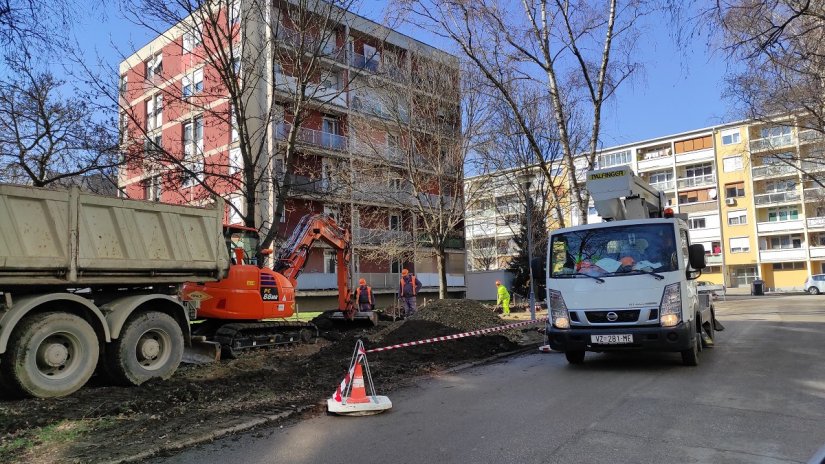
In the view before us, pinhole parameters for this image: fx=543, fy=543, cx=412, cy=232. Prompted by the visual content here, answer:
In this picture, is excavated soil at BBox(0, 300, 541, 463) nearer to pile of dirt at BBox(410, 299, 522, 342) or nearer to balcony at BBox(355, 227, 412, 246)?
pile of dirt at BBox(410, 299, 522, 342)

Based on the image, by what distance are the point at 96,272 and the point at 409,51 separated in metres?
16.5

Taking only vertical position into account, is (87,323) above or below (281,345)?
above

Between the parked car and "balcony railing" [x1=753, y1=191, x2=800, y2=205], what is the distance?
50.5ft

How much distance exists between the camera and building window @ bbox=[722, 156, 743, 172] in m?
58.7

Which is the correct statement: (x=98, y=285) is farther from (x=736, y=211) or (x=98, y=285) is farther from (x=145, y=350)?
(x=736, y=211)

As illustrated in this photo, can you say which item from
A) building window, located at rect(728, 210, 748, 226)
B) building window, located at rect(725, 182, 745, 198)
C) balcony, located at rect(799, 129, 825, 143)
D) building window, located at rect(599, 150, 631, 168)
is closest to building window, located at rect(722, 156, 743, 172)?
building window, located at rect(725, 182, 745, 198)

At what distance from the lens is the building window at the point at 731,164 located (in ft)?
193

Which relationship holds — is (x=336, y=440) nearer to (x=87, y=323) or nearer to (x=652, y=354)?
(x=87, y=323)

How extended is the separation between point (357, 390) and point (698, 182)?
6534 cm

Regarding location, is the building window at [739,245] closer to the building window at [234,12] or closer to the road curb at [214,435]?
the building window at [234,12]

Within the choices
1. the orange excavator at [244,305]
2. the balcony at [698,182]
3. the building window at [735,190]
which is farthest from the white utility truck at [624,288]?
the balcony at [698,182]

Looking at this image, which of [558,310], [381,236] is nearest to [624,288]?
[558,310]

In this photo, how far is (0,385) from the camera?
676 cm

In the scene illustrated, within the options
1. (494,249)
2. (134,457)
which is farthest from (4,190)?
(494,249)
